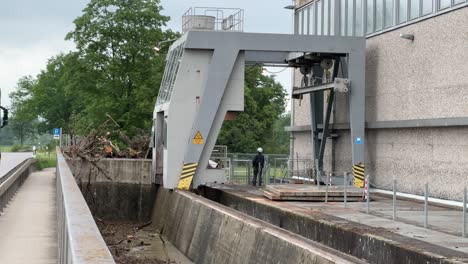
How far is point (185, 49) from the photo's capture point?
2550 centimetres

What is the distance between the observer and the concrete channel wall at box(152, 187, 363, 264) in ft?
37.7

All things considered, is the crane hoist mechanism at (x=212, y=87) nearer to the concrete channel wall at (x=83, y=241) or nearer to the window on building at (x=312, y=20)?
the window on building at (x=312, y=20)

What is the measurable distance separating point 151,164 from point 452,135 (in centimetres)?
1475

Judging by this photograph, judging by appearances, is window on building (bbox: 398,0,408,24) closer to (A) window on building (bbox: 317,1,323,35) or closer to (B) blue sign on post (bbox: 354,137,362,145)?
(B) blue sign on post (bbox: 354,137,362,145)

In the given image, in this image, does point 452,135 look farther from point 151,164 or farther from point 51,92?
point 51,92

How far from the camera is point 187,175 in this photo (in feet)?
86.0

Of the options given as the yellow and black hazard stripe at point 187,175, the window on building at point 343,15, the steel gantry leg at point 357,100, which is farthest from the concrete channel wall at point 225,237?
the window on building at point 343,15

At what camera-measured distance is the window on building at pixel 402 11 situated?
24828mm

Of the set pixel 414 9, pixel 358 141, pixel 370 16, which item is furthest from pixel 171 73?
pixel 414 9

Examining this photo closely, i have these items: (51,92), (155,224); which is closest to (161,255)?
(155,224)

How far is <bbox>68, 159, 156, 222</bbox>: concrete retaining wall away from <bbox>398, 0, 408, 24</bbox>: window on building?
12602 millimetres

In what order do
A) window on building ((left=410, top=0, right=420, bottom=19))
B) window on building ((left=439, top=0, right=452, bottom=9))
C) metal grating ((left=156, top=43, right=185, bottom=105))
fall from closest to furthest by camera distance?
window on building ((left=439, top=0, right=452, bottom=9))
window on building ((left=410, top=0, right=420, bottom=19))
metal grating ((left=156, top=43, right=185, bottom=105))

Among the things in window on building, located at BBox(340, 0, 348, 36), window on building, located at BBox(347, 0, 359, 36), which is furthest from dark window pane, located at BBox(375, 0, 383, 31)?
window on building, located at BBox(340, 0, 348, 36)

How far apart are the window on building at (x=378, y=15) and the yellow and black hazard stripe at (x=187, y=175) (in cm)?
849
